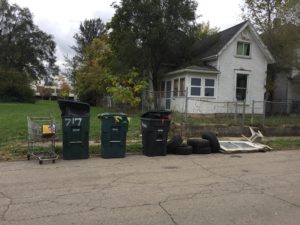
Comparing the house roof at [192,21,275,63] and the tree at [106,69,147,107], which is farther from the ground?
the house roof at [192,21,275,63]

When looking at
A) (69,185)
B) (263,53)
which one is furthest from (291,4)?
(69,185)

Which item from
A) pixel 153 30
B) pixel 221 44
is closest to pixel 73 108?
pixel 153 30

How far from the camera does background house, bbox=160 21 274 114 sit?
21722 millimetres

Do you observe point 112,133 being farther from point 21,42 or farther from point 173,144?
point 21,42

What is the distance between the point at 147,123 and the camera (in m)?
10.0

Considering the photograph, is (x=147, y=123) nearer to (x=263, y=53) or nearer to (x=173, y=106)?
(x=173, y=106)

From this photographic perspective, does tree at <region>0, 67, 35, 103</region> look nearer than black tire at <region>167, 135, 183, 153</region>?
No

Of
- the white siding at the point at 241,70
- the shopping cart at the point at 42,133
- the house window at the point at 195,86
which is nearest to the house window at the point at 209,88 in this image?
the white siding at the point at 241,70

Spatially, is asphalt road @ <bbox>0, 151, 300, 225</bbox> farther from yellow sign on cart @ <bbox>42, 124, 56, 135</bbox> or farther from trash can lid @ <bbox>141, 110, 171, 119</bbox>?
trash can lid @ <bbox>141, 110, 171, 119</bbox>

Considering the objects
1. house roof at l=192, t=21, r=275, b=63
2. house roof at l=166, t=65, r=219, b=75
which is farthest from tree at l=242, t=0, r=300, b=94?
house roof at l=166, t=65, r=219, b=75

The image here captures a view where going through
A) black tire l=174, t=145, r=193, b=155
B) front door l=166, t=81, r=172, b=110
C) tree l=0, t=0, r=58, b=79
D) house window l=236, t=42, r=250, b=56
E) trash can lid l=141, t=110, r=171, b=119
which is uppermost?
tree l=0, t=0, r=58, b=79

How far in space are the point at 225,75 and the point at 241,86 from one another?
74.4 inches

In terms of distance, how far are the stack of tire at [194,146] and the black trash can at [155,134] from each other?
0.40 m

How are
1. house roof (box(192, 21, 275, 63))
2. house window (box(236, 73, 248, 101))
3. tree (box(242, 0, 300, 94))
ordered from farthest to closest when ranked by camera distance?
1. house window (box(236, 73, 248, 101))
2. house roof (box(192, 21, 275, 63))
3. tree (box(242, 0, 300, 94))
